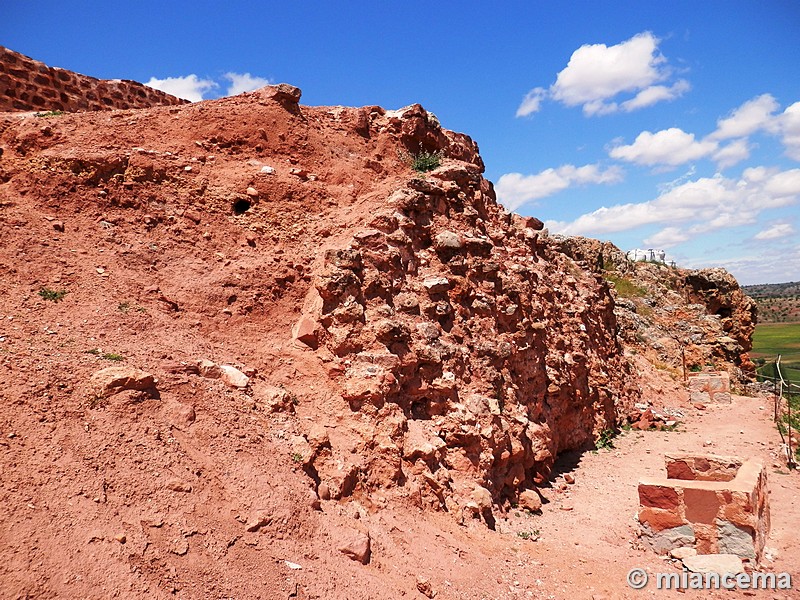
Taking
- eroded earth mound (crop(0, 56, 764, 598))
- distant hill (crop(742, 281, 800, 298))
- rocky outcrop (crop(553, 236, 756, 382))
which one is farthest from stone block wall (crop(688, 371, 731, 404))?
distant hill (crop(742, 281, 800, 298))

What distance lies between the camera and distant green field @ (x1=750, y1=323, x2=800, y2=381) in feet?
142

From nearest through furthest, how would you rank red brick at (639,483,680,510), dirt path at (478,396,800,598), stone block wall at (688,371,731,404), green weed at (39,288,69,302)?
green weed at (39,288,69,302) < dirt path at (478,396,800,598) < red brick at (639,483,680,510) < stone block wall at (688,371,731,404)

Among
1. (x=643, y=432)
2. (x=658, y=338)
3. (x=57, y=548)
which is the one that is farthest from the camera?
(x=658, y=338)

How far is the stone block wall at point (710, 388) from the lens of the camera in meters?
16.4


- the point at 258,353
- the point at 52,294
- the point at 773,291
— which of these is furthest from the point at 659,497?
the point at 773,291

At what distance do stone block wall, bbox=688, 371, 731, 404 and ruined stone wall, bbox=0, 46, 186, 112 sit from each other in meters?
16.8

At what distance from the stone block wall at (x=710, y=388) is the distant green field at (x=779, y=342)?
22344mm

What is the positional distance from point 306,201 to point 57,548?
20.6ft

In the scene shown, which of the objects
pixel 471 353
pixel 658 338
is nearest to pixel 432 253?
pixel 471 353

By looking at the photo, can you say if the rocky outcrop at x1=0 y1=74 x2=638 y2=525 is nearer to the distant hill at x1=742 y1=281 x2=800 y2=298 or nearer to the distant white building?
the distant white building

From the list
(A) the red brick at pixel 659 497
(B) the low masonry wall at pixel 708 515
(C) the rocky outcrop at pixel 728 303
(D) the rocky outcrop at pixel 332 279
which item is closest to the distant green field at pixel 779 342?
(C) the rocky outcrop at pixel 728 303

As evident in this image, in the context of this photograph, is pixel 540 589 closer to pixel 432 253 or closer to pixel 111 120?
pixel 432 253

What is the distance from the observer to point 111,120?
340 inches

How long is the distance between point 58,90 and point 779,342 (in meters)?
63.8
